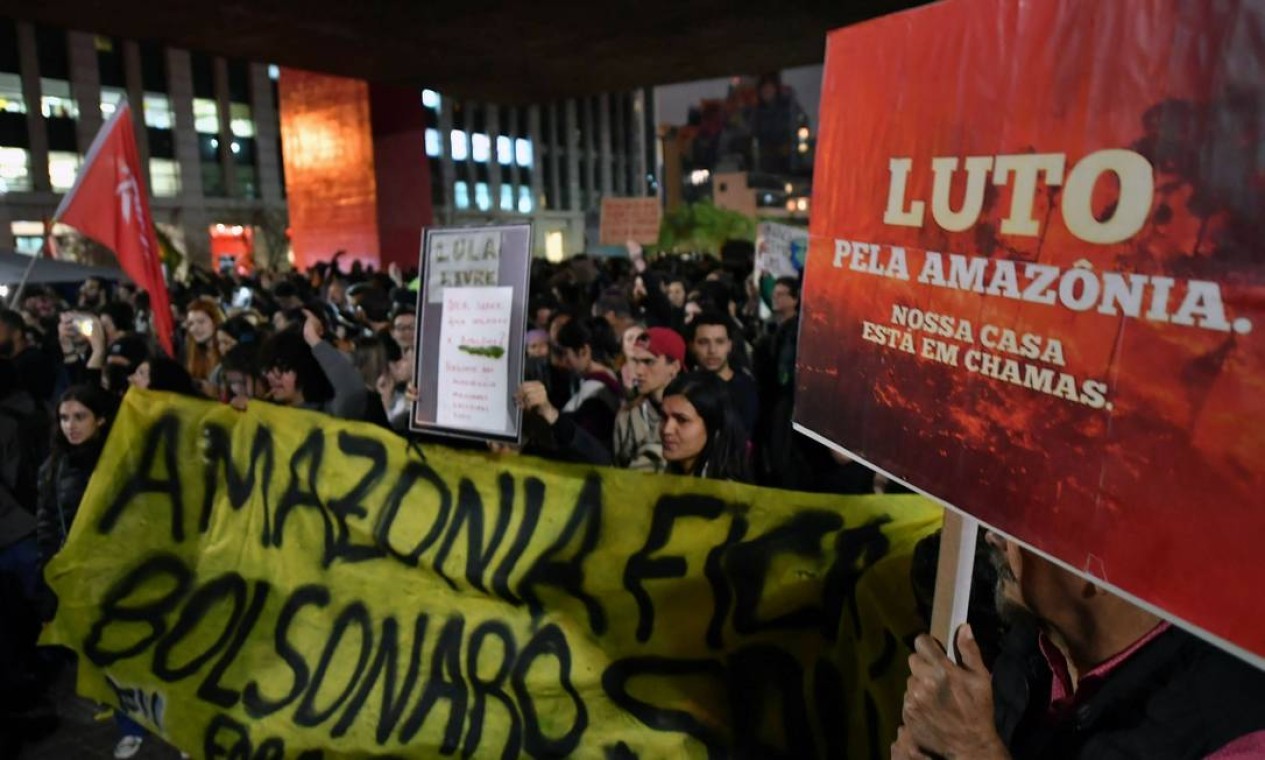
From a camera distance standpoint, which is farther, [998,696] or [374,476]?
[374,476]

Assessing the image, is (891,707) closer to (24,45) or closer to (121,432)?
(121,432)

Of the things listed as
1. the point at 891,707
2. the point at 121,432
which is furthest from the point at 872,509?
the point at 121,432

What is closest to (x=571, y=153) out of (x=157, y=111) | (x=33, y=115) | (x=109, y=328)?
(x=157, y=111)

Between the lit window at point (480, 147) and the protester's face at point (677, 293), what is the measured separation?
4858 cm

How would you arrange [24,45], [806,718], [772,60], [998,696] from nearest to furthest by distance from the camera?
[998,696]
[806,718]
[772,60]
[24,45]

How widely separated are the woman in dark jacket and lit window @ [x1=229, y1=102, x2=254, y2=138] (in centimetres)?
Answer: 4326

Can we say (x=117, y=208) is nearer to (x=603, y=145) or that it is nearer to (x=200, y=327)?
(x=200, y=327)

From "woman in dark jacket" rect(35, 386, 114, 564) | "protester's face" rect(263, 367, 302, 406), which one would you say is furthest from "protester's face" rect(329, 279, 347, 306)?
"woman in dark jacket" rect(35, 386, 114, 564)

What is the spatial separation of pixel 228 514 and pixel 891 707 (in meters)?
2.61

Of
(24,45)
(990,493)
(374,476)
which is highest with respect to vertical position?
(24,45)

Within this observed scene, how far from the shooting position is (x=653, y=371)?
3887 mm

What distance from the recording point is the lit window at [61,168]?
3512cm

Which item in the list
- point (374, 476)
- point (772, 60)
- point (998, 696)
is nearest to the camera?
point (998, 696)

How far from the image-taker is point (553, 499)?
268cm
